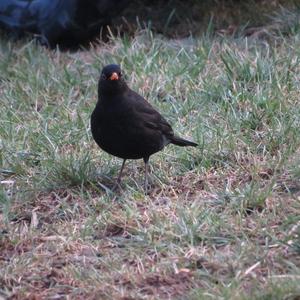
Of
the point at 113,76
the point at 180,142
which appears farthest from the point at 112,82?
the point at 180,142

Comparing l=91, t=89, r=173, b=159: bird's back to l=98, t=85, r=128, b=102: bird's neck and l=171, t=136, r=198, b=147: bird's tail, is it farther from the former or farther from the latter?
l=171, t=136, r=198, b=147: bird's tail

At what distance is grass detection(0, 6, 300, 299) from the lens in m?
4.54

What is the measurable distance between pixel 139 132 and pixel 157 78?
1.77 meters

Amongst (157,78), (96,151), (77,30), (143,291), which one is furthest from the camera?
(77,30)

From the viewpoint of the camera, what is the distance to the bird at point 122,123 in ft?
18.3

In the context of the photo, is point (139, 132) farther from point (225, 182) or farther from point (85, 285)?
point (85, 285)

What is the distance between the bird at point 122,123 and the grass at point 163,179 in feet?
0.72

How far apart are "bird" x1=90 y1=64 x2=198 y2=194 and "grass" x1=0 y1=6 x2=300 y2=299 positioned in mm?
219

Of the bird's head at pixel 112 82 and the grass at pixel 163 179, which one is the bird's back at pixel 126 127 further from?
the grass at pixel 163 179

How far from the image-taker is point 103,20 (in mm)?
8758

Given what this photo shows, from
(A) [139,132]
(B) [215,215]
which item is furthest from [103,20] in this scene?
(B) [215,215]

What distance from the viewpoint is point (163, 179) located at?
18.8 ft

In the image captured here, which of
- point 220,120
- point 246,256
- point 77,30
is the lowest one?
point 77,30

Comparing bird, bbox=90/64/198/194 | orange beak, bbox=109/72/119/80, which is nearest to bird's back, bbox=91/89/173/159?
bird, bbox=90/64/198/194
